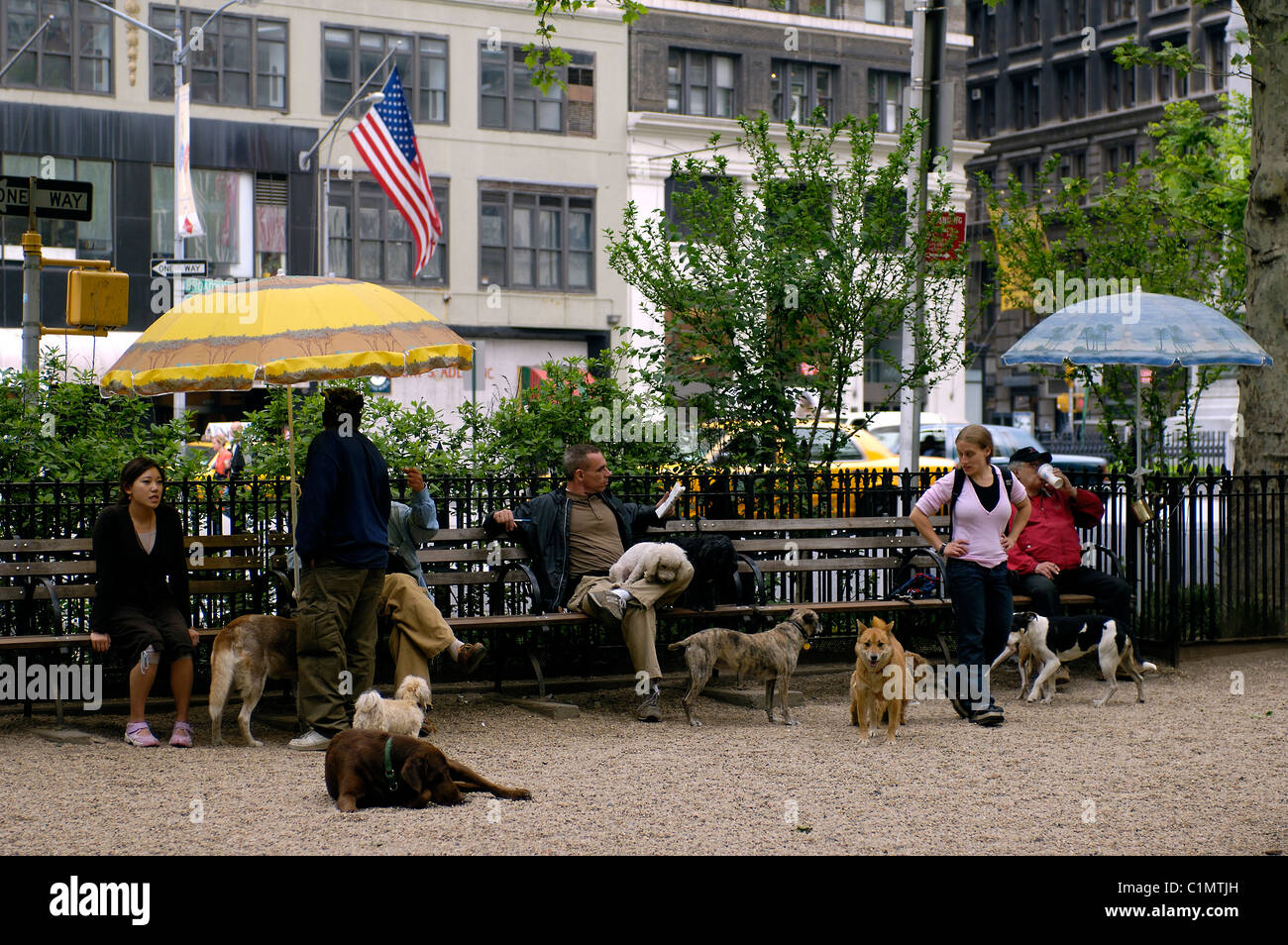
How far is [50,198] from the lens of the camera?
11.6 m

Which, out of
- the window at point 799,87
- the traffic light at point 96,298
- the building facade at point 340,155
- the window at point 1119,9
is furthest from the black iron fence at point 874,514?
the window at point 1119,9

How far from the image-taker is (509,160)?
1558 inches

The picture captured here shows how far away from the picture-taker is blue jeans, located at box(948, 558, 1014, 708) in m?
9.34

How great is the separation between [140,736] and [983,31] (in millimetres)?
78890

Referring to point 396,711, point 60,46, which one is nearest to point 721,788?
point 396,711

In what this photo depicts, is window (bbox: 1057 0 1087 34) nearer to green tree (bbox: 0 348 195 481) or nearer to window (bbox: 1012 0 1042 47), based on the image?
window (bbox: 1012 0 1042 47)

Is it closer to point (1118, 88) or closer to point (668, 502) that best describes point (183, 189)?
point (668, 502)

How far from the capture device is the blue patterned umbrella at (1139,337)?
1130 cm

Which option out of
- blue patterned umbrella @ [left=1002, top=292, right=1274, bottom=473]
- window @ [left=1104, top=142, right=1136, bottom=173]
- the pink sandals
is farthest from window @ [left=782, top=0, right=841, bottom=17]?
the pink sandals

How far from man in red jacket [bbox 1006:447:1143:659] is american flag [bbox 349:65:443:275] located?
16.5 meters

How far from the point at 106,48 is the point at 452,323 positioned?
10.2 m

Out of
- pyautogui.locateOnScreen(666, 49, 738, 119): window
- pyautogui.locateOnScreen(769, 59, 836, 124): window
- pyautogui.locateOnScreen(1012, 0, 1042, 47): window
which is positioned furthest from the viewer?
pyautogui.locateOnScreen(1012, 0, 1042, 47): window

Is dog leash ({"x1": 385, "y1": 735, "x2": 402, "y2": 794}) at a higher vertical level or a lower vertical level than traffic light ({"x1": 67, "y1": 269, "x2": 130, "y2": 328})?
lower

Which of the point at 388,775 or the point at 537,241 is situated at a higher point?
the point at 537,241
